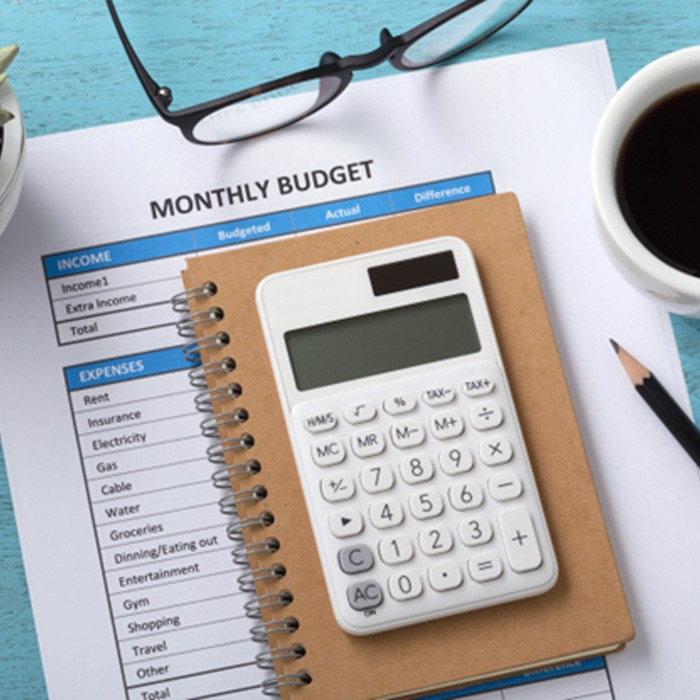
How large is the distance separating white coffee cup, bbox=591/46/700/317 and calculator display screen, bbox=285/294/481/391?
109 mm

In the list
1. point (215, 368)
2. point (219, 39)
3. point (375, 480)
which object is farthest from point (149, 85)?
point (375, 480)

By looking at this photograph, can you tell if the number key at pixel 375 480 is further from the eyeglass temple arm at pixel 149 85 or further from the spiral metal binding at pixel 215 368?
the eyeglass temple arm at pixel 149 85

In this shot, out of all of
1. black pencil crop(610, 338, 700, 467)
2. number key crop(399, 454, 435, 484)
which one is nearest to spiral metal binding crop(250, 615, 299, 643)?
number key crop(399, 454, 435, 484)

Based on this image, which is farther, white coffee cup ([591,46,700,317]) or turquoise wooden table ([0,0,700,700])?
turquoise wooden table ([0,0,700,700])

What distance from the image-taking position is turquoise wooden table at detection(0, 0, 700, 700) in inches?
26.6

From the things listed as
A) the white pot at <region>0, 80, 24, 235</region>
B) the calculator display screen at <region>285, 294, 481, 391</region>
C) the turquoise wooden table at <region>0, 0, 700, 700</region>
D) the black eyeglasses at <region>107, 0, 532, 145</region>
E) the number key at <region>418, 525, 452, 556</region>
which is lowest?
the number key at <region>418, 525, 452, 556</region>

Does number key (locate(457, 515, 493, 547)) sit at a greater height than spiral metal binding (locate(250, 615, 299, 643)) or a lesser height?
greater

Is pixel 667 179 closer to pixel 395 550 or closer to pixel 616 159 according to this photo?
pixel 616 159

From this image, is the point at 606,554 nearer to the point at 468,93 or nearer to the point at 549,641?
the point at 549,641

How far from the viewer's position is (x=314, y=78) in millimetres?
645

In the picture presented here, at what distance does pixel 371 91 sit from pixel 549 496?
29 cm

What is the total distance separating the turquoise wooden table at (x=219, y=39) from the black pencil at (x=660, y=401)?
19 centimetres

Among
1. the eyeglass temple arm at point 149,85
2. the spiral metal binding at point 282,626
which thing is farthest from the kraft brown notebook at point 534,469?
the eyeglass temple arm at point 149,85

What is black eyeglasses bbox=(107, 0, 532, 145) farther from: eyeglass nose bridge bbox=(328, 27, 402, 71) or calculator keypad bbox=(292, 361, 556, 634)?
calculator keypad bbox=(292, 361, 556, 634)
